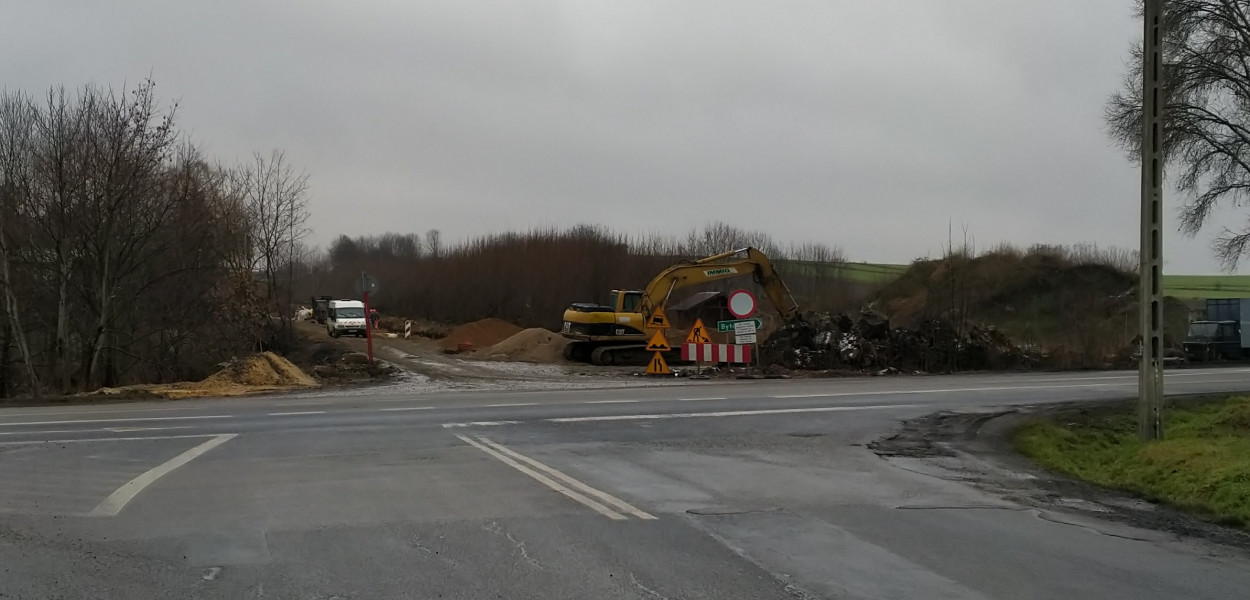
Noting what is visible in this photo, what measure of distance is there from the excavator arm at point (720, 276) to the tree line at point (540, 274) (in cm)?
1450

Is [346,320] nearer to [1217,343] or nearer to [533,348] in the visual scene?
[533,348]

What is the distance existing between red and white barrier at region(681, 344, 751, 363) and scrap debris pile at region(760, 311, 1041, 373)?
155 inches

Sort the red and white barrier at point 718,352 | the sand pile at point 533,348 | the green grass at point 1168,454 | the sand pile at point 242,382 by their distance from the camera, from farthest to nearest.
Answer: the sand pile at point 533,348 → the red and white barrier at point 718,352 → the sand pile at point 242,382 → the green grass at point 1168,454

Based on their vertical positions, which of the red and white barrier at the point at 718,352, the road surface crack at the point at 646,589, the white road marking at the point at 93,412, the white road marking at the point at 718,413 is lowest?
the white road marking at the point at 93,412

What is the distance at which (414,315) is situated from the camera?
235 feet

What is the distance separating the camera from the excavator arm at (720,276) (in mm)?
33750

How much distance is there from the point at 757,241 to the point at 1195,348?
40.1 meters

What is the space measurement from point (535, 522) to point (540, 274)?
53.6 meters

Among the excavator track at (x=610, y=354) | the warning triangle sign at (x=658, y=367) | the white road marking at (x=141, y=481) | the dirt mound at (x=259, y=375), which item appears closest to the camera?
the white road marking at (x=141, y=481)

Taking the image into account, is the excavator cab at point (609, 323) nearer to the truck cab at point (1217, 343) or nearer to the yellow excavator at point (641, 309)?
the yellow excavator at point (641, 309)

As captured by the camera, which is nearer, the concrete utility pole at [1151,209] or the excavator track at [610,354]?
the concrete utility pole at [1151,209]

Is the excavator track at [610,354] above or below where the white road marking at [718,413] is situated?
above

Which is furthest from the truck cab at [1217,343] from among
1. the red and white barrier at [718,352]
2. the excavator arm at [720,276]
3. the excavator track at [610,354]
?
the red and white barrier at [718,352]

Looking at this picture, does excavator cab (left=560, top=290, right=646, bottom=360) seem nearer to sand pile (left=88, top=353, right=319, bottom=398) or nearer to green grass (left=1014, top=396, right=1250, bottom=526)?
sand pile (left=88, top=353, right=319, bottom=398)
